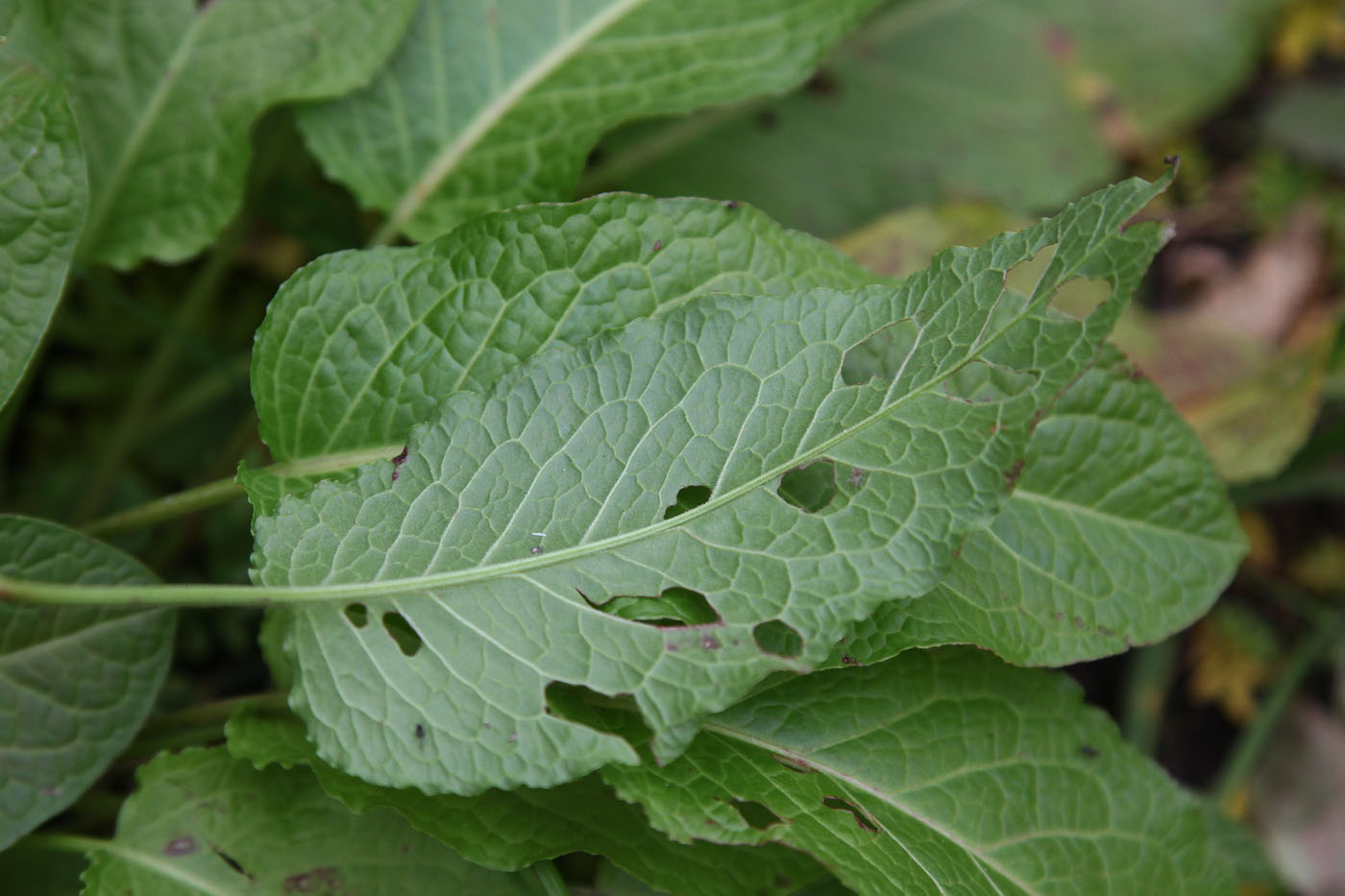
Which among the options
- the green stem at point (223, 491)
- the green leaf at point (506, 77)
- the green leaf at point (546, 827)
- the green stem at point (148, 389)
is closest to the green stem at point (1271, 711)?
the green leaf at point (546, 827)

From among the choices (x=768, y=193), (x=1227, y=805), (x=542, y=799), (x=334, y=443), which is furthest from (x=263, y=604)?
(x=1227, y=805)

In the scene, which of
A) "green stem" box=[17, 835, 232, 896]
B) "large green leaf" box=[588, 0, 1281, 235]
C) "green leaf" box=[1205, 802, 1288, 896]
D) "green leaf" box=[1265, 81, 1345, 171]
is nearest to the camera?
"green stem" box=[17, 835, 232, 896]

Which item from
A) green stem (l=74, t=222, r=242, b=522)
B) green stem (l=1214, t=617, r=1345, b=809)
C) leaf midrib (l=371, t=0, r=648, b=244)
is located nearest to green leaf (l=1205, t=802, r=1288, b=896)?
green stem (l=1214, t=617, r=1345, b=809)

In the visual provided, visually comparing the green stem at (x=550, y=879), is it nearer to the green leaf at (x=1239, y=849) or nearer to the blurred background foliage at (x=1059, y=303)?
the blurred background foliage at (x=1059, y=303)

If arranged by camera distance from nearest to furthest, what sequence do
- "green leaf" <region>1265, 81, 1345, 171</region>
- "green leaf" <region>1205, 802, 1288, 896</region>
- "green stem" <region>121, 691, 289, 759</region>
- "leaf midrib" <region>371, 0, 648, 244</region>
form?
"green stem" <region>121, 691, 289, 759</region> < "leaf midrib" <region>371, 0, 648, 244</region> < "green leaf" <region>1205, 802, 1288, 896</region> < "green leaf" <region>1265, 81, 1345, 171</region>

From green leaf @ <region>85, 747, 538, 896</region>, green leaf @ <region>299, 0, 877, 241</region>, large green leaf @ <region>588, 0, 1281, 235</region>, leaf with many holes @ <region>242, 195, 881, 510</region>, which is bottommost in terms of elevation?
green leaf @ <region>85, 747, 538, 896</region>

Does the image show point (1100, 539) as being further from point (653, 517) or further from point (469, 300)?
point (469, 300)

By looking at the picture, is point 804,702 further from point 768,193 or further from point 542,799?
point 768,193

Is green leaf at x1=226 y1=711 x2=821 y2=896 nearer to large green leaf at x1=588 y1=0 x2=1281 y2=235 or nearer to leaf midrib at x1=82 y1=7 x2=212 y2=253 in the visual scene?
leaf midrib at x1=82 y1=7 x2=212 y2=253
